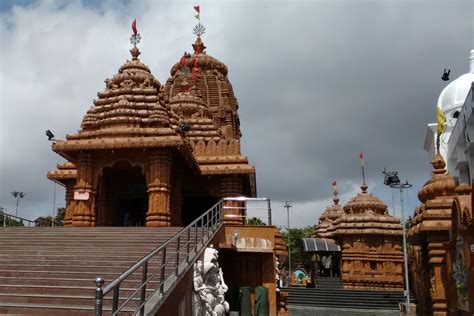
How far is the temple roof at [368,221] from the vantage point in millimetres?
31969

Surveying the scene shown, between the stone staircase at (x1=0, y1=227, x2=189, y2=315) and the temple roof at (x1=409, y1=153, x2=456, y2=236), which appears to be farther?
the temple roof at (x1=409, y1=153, x2=456, y2=236)

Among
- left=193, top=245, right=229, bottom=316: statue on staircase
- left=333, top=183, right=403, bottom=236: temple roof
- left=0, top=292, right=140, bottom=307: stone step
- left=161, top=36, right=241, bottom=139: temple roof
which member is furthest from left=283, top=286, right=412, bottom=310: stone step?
left=0, top=292, right=140, bottom=307: stone step

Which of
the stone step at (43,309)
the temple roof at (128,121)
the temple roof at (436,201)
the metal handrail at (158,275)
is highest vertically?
the temple roof at (128,121)

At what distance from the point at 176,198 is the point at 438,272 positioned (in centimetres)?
963

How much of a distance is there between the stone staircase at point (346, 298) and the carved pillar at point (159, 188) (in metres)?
13.1

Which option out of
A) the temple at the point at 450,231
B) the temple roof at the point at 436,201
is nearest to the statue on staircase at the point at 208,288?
the temple at the point at 450,231

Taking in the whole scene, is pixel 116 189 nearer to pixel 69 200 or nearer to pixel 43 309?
pixel 69 200

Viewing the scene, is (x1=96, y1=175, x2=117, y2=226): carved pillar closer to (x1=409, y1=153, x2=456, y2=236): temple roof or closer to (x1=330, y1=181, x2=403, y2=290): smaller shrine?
(x1=409, y1=153, x2=456, y2=236): temple roof

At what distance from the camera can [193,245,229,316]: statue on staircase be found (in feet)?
33.1

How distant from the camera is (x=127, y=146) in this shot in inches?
695

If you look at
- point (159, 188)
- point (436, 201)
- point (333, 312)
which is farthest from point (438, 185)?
point (333, 312)

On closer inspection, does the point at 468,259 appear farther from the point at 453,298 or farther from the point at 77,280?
the point at 77,280

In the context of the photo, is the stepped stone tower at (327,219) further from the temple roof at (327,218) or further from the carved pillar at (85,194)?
the carved pillar at (85,194)

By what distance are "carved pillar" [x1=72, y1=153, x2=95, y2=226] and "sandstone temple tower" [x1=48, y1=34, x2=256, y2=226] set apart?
0.03m
